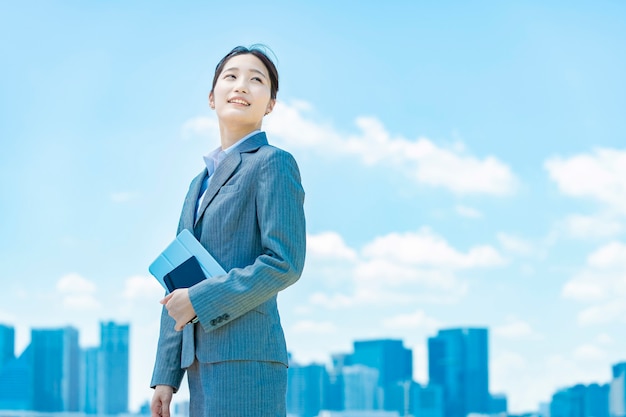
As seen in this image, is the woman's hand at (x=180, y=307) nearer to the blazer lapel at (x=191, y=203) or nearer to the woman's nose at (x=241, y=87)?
the blazer lapel at (x=191, y=203)

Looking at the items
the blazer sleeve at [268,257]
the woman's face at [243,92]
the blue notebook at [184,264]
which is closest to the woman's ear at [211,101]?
the woman's face at [243,92]

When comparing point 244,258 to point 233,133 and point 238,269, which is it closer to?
point 238,269

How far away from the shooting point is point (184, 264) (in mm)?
1930

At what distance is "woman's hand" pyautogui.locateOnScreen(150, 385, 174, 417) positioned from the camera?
6.68ft

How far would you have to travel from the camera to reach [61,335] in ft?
120

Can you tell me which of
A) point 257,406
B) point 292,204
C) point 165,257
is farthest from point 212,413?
point 292,204

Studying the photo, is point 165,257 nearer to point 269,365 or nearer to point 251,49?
point 269,365

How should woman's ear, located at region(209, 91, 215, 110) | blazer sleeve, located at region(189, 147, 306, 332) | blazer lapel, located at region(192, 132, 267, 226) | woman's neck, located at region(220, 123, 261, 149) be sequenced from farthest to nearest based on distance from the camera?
1. woman's ear, located at region(209, 91, 215, 110)
2. woman's neck, located at region(220, 123, 261, 149)
3. blazer lapel, located at region(192, 132, 267, 226)
4. blazer sleeve, located at region(189, 147, 306, 332)

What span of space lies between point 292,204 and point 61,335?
36551mm

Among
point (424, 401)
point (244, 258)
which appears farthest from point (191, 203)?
point (424, 401)

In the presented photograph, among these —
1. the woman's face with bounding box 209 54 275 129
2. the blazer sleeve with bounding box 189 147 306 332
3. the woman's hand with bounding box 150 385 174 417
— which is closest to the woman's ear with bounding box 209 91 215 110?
the woman's face with bounding box 209 54 275 129

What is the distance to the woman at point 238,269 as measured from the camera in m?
1.86

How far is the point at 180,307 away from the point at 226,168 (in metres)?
0.36

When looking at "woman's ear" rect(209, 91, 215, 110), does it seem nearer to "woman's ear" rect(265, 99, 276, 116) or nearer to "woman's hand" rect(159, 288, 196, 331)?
"woman's ear" rect(265, 99, 276, 116)
